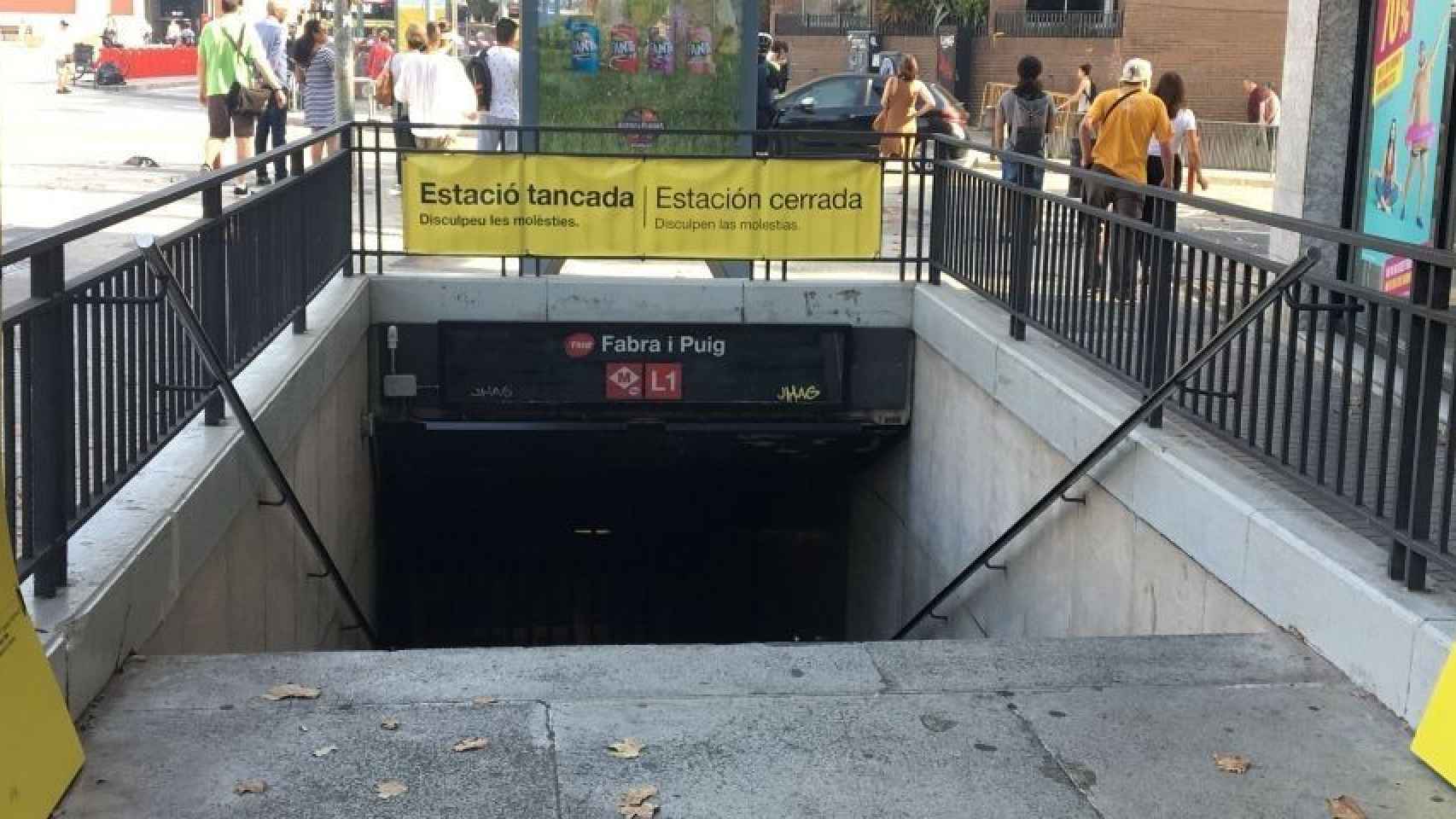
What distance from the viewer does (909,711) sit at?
5.02m

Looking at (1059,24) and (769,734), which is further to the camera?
(1059,24)

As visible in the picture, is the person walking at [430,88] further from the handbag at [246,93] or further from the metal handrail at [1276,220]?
the metal handrail at [1276,220]

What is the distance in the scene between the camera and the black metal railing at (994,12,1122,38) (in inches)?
1570

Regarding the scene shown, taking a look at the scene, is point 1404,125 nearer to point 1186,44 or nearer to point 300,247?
point 300,247

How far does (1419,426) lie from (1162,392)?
1.74 m

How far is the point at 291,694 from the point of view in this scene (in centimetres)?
496

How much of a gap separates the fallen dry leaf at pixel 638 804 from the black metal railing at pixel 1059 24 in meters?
37.5

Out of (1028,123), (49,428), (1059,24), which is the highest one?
Answer: (1059,24)

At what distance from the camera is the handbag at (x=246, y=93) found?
51.8 ft

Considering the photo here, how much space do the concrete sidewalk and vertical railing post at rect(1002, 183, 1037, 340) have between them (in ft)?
12.9

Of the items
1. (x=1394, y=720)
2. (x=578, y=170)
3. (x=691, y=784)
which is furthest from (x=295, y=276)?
(x=1394, y=720)

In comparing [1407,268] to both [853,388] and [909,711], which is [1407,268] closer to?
[853,388]

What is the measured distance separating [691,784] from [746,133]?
25.8ft

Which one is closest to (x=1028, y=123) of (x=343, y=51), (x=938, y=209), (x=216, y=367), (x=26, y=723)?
(x=938, y=209)
